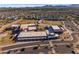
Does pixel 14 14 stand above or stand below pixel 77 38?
above

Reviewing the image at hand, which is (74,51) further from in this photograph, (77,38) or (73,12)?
(73,12)
